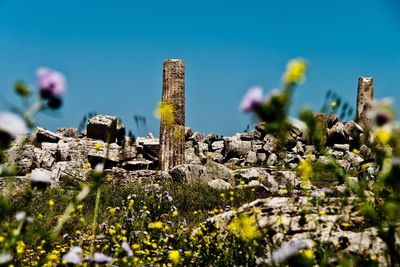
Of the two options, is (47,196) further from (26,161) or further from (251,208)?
(251,208)

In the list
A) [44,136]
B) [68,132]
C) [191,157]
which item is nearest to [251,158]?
[191,157]

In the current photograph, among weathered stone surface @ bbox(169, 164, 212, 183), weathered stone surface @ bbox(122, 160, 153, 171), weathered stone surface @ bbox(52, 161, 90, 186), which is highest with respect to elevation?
weathered stone surface @ bbox(122, 160, 153, 171)

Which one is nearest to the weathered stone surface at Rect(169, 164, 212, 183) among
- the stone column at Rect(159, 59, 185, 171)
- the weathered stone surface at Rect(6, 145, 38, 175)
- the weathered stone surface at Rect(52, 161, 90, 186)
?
the weathered stone surface at Rect(52, 161, 90, 186)

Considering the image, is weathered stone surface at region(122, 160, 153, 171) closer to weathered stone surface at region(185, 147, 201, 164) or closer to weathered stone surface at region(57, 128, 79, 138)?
weathered stone surface at region(185, 147, 201, 164)

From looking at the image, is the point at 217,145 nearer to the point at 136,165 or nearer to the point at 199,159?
the point at 199,159

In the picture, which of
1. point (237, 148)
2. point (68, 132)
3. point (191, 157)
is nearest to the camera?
point (191, 157)

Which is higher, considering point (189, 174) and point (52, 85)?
point (189, 174)

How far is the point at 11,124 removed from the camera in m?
2.89

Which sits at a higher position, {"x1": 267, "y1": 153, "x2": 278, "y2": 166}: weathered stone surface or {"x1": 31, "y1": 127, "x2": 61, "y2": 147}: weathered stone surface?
{"x1": 31, "y1": 127, "x2": 61, "y2": 147}: weathered stone surface

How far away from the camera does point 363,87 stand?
32000 millimetres

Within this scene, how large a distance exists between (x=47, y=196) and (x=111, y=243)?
24.1 feet

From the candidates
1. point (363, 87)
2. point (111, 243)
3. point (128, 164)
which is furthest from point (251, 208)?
point (363, 87)

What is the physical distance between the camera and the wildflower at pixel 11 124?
2.85 meters

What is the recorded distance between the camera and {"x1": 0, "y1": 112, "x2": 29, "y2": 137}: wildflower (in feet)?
9.36
